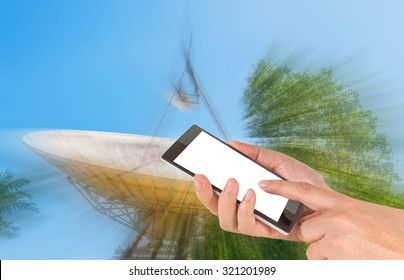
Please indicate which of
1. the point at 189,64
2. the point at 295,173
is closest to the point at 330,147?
the point at 189,64

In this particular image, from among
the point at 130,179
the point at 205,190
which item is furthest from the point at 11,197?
the point at 205,190

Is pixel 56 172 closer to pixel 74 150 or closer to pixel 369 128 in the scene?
pixel 74 150

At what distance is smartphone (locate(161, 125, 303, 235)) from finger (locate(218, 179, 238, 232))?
0.06ft

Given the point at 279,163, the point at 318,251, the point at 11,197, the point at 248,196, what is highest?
the point at 11,197

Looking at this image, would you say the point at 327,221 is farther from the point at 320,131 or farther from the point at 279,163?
the point at 320,131

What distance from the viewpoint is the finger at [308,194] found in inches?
33.8

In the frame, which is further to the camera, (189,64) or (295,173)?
(189,64)

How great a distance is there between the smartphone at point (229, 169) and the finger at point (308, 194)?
36 mm

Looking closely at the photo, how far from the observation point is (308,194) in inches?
34.4

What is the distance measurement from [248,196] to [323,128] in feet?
6.38

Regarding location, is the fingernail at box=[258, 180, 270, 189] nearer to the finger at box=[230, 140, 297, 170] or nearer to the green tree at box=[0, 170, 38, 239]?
the finger at box=[230, 140, 297, 170]

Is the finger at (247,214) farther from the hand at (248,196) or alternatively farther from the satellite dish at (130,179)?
the satellite dish at (130,179)

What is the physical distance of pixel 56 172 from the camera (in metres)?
2.64
